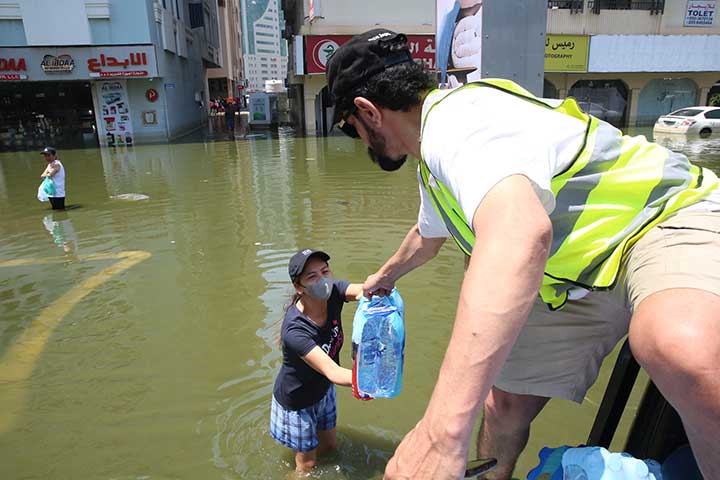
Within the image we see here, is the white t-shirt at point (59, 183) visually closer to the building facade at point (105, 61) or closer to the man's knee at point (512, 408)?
the man's knee at point (512, 408)

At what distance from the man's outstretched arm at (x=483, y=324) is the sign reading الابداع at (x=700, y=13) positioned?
3211 cm

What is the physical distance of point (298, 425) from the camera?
292cm

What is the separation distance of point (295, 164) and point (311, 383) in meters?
13.5

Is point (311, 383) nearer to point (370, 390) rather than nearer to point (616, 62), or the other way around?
point (370, 390)

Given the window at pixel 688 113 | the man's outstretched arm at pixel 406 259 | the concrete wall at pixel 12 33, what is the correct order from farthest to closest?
the window at pixel 688 113, the concrete wall at pixel 12 33, the man's outstretched arm at pixel 406 259

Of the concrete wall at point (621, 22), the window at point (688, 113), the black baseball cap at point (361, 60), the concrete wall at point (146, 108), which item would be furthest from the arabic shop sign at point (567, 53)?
the black baseball cap at point (361, 60)

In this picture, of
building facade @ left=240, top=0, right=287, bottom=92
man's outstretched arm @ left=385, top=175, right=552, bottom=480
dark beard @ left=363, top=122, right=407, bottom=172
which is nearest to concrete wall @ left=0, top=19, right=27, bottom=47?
dark beard @ left=363, top=122, right=407, bottom=172

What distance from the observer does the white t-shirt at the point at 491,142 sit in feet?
3.92

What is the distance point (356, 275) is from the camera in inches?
245

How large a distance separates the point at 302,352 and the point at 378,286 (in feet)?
1.67

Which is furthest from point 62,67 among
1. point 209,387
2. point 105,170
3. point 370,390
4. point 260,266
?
point 370,390

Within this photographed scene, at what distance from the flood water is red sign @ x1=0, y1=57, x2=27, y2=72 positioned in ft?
44.6

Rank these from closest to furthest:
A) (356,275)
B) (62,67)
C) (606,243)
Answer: (606,243)
(356,275)
(62,67)

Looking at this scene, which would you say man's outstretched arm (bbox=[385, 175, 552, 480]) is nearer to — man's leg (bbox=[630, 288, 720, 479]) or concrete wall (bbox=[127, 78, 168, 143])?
→ man's leg (bbox=[630, 288, 720, 479])
